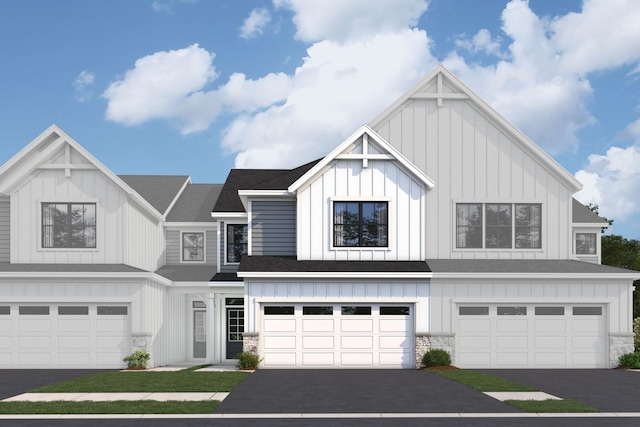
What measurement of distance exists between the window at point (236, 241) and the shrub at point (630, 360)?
1592 cm

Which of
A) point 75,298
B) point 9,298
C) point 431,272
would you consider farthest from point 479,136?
point 9,298

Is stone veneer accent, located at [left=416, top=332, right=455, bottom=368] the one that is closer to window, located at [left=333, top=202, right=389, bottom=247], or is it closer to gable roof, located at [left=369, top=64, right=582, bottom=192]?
window, located at [left=333, top=202, right=389, bottom=247]

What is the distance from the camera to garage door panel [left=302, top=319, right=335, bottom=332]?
26.9m

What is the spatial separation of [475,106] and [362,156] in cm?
557

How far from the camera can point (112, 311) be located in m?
28.0

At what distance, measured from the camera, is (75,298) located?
27.8 metres

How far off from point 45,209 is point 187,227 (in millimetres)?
6946

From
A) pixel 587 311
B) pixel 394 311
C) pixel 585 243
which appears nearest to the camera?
pixel 394 311

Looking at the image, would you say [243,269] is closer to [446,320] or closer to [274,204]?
[274,204]

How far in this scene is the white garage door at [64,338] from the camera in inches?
1095

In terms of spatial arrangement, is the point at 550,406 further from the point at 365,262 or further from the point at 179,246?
the point at 179,246

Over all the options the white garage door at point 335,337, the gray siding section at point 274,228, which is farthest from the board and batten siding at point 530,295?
the gray siding section at point 274,228

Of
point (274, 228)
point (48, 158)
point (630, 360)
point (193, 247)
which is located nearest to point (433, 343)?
point (630, 360)

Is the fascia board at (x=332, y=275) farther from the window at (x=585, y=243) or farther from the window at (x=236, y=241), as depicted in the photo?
the window at (x=585, y=243)
